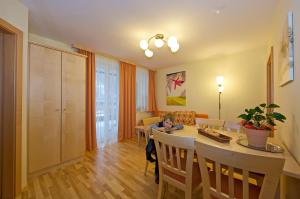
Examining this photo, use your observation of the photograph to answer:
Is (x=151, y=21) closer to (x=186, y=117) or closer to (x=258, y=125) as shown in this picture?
(x=258, y=125)

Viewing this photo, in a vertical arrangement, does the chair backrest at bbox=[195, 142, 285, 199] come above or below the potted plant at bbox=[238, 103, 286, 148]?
below

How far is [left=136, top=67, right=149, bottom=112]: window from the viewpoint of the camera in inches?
184

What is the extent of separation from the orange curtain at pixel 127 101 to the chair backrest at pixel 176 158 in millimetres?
2700

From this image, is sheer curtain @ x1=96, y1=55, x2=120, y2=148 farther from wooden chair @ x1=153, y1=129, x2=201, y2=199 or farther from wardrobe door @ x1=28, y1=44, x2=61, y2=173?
wooden chair @ x1=153, y1=129, x2=201, y2=199

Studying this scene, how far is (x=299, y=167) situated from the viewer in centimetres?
88

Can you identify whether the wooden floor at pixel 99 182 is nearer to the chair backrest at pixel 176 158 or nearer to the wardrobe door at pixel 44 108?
the wardrobe door at pixel 44 108

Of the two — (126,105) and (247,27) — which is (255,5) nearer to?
(247,27)

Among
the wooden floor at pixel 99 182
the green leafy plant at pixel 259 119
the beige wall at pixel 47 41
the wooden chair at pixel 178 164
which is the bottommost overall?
the wooden floor at pixel 99 182

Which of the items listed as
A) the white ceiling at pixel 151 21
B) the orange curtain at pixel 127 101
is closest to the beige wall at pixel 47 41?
the white ceiling at pixel 151 21

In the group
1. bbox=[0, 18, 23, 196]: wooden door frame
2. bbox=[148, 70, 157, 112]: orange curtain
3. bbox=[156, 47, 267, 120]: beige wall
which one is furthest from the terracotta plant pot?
bbox=[148, 70, 157, 112]: orange curtain

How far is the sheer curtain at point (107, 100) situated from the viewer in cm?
354

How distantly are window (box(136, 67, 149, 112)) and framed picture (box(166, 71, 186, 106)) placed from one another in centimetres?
80

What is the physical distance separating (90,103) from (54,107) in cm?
95

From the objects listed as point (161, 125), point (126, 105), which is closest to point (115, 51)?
point (126, 105)
